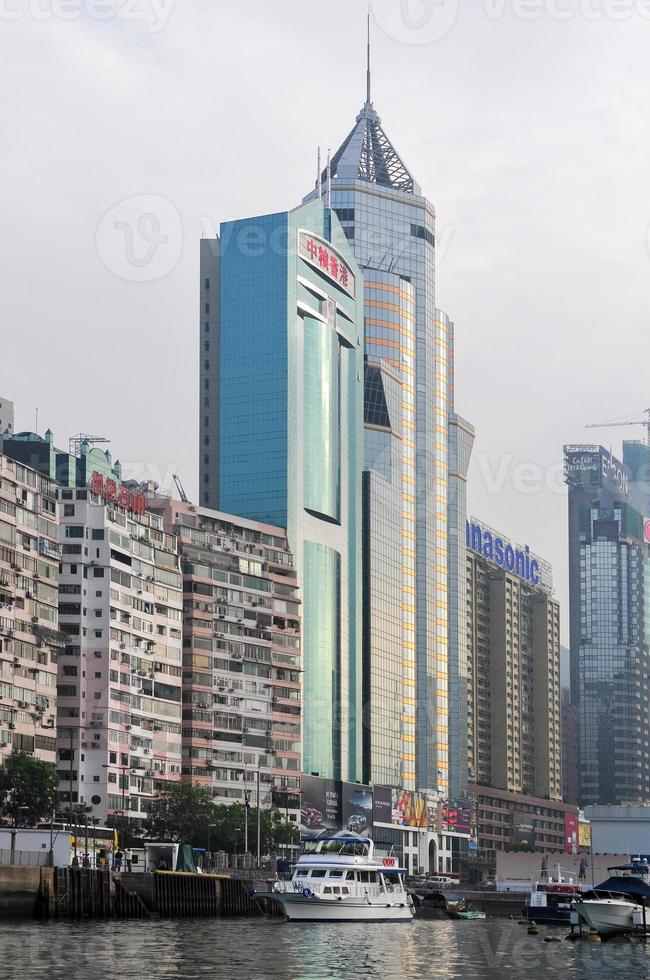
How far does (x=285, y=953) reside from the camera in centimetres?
10631

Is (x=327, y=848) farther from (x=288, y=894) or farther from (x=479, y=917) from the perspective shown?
(x=479, y=917)

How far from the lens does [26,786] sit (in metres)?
185

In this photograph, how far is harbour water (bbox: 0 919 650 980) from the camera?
9062cm

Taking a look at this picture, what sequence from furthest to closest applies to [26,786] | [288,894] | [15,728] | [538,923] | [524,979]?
[15,728] → [26,786] → [538,923] → [288,894] → [524,979]

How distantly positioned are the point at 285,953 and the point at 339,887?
1677 inches

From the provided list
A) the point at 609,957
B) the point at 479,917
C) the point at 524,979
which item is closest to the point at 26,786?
the point at 479,917

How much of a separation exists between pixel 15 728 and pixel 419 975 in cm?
11241

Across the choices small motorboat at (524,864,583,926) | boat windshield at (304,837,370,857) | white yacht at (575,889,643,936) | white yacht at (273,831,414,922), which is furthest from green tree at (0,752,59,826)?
white yacht at (575,889,643,936)

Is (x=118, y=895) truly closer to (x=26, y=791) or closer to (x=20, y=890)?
(x=20, y=890)

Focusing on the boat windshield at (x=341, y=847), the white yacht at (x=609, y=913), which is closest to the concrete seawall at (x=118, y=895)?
the boat windshield at (x=341, y=847)

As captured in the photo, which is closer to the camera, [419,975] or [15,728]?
[419,975]

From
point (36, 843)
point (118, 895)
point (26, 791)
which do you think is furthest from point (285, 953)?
point (26, 791)

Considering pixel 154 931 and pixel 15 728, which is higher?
pixel 15 728

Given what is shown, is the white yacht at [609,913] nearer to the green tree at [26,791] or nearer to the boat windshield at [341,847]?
the boat windshield at [341,847]
